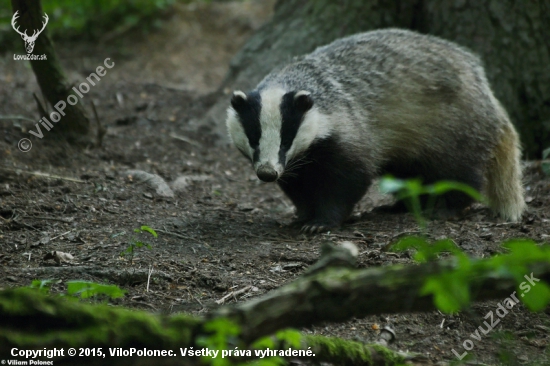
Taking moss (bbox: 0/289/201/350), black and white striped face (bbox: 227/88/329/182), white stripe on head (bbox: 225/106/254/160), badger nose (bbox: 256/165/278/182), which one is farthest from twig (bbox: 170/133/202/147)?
moss (bbox: 0/289/201/350)

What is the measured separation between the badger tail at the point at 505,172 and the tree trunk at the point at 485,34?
3.58ft

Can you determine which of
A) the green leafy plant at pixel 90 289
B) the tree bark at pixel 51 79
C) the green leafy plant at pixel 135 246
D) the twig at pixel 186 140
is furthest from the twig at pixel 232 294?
the twig at pixel 186 140

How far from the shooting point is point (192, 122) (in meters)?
8.16

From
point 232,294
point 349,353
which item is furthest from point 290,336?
point 232,294

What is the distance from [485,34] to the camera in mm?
7273

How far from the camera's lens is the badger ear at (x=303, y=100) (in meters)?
5.20

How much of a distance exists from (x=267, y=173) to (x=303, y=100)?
0.70m

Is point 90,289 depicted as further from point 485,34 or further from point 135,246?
point 485,34

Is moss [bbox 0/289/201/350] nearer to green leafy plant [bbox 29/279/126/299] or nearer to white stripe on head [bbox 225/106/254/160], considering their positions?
green leafy plant [bbox 29/279/126/299]

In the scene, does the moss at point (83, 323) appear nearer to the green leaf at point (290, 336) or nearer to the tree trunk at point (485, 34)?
the green leaf at point (290, 336)

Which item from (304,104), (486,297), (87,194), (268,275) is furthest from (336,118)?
(486,297)

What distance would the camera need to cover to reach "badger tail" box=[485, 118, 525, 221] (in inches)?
229

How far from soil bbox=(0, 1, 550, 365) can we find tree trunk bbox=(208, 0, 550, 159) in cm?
74

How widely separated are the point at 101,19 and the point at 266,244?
7360 millimetres
